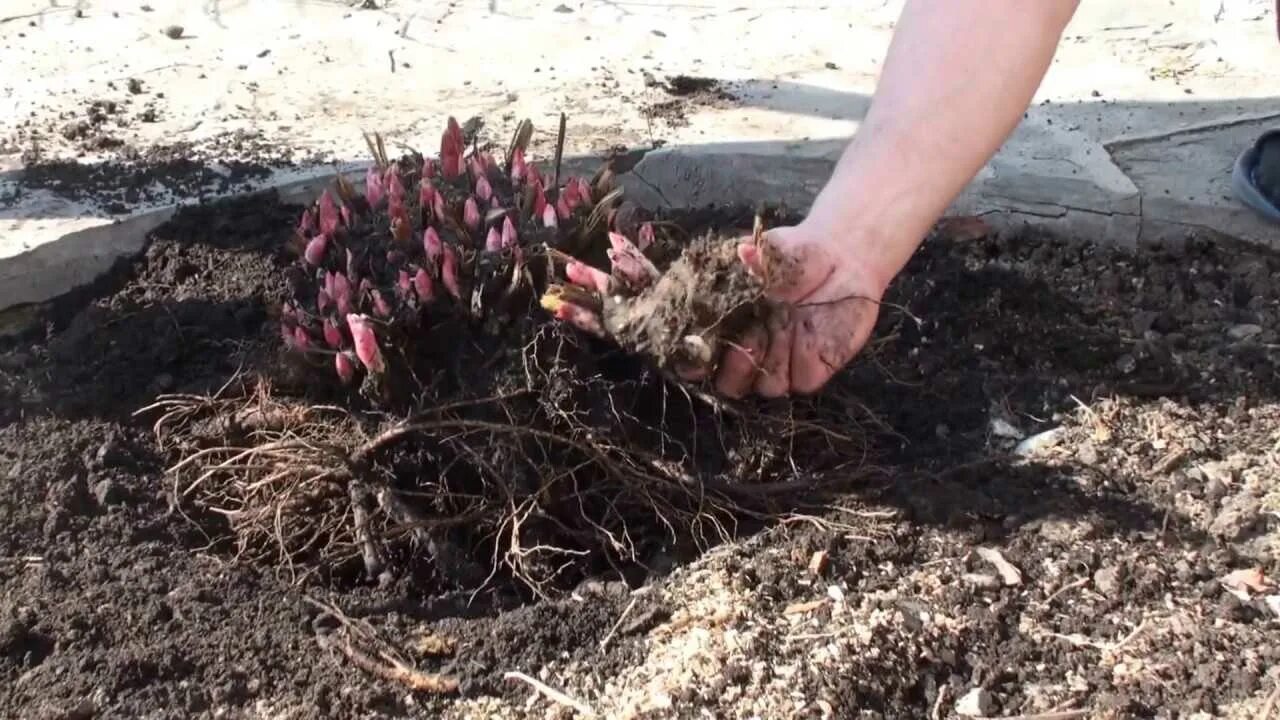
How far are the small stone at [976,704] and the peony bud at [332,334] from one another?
1.14 meters

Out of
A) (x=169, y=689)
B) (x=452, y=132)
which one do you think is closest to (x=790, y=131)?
(x=452, y=132)

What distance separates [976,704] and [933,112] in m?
0.86

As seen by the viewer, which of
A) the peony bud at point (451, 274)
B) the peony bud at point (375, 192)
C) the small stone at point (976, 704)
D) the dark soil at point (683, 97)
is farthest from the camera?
the dark soil at point (683, 97)

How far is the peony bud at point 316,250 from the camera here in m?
2.12

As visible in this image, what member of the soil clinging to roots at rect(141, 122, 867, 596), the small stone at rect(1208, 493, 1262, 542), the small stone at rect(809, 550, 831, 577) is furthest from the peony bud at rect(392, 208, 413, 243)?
the small stone at rect(1208, 493, 1262, 542)

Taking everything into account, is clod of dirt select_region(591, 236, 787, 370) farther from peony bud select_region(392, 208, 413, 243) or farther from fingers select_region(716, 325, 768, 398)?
peony bud select_region(392, 208, 413, 243)

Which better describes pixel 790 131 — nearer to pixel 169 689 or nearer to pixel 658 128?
pixel 658 128

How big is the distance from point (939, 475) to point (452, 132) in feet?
3.68

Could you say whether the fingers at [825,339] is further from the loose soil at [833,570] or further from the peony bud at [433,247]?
the peony bud at [433,247]

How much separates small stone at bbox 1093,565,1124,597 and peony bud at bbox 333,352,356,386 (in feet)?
4.10

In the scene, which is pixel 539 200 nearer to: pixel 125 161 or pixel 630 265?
pixel 630 265

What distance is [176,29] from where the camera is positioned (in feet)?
12.1

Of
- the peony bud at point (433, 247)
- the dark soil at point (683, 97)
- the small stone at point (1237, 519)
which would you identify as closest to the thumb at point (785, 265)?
the peony bud at point (433, 247)

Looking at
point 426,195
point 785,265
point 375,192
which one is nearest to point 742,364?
point 785,265
